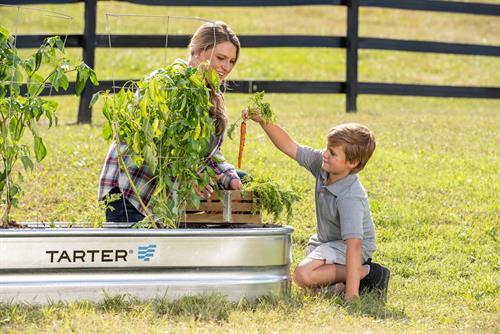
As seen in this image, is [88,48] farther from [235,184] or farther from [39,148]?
[39,148]

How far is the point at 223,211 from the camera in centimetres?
427

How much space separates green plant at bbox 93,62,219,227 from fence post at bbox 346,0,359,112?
22.0 feet

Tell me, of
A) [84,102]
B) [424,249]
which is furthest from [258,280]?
[84,102]

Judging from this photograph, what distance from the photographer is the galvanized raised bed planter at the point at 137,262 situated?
3.71 m

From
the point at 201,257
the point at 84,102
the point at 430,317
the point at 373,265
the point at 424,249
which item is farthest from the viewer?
the point at 84,102

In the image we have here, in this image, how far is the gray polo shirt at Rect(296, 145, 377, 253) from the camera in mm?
4262

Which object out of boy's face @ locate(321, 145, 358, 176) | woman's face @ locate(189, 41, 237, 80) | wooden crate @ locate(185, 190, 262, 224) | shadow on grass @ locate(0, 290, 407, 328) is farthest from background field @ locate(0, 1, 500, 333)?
woman's face @ locate(189, 41, 237, 80)

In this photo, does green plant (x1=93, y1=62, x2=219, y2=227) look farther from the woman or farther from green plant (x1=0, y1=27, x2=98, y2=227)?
the woman

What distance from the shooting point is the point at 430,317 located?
4.13 metres

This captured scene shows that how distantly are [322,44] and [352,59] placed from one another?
0.39 m

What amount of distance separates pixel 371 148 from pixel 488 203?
2.29m

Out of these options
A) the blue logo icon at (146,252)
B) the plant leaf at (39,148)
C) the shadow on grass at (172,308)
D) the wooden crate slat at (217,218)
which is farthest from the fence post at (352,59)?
the blue logo icon at (146,252)

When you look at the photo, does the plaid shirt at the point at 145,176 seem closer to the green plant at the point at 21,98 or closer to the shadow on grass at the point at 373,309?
the green plant at the point at 21,98

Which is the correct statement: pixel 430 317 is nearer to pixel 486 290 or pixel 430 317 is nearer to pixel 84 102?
pixel 486 290
